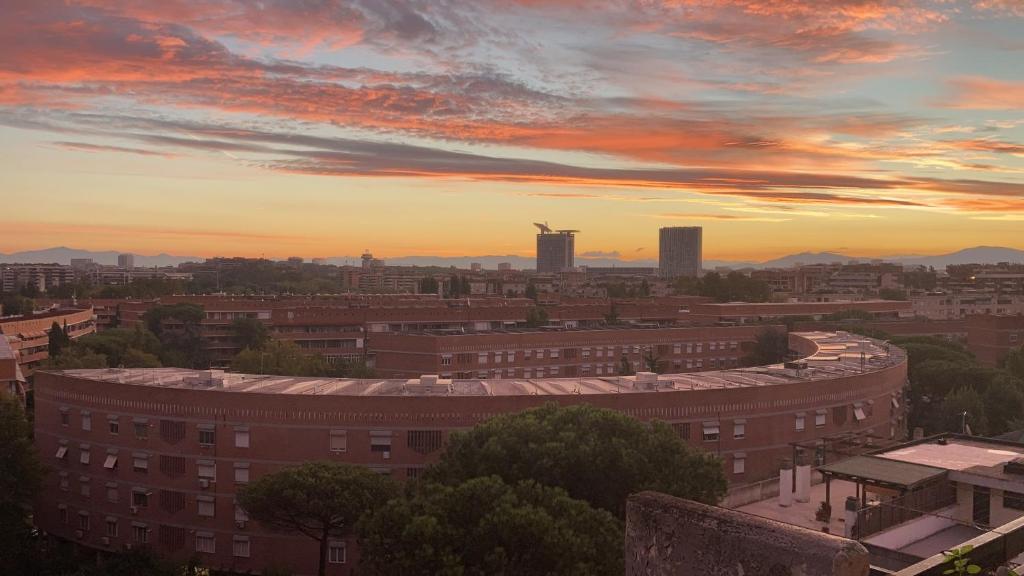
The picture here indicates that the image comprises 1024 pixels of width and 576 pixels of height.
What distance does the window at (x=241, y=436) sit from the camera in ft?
98.3

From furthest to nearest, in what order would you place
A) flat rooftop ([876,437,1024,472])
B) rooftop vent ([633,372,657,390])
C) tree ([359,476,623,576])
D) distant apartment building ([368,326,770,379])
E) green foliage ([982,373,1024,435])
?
distant apartment building ([368,326,770,379]) → green foliage ([982,373,1024,435]) → rooftop vent ([633,372,657,390]) → flat rooftop ([876,437,1024,472]) → tree ([359,476,623,576])

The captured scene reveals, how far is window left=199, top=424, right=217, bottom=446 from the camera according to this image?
99.5 feet

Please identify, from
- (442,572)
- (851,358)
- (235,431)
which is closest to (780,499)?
(442,572)

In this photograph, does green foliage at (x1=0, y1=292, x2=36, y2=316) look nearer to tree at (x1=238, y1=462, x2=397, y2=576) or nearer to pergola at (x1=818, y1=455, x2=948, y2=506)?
tree at (x1=238, y1=462, x2=397, y2=576)

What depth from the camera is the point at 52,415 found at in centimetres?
3422

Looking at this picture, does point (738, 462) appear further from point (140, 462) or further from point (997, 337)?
point (997, 337)

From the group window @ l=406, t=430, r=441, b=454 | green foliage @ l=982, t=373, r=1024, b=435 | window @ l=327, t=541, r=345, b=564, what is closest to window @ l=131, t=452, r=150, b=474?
window @ l=327, t=541, r=345, b=564

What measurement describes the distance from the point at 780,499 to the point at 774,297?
106395mm

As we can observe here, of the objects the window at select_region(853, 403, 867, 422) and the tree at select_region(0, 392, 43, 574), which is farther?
the window at select_region(853, 403, 867, 422)

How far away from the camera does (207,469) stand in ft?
99.9

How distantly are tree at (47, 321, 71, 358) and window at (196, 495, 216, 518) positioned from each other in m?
40.8

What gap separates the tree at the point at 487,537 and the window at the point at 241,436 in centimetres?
1266

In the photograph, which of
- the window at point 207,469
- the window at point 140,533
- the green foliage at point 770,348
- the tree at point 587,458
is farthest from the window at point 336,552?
the green foliage at point 770,348

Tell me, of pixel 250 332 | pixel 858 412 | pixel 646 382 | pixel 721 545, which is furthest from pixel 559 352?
pixel 721 545
